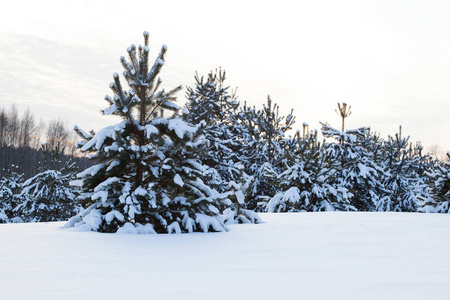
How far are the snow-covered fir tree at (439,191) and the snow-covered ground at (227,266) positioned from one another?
23.8ft

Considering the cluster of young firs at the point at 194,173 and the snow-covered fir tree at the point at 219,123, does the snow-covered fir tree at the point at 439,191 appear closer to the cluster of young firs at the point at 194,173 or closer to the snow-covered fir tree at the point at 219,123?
the cluster of young firs at the point at 194,173

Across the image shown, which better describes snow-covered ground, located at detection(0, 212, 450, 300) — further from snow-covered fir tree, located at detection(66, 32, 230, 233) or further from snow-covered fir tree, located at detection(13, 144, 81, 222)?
snow-covered fir tree, located at detection(13, 144, 81, 222)

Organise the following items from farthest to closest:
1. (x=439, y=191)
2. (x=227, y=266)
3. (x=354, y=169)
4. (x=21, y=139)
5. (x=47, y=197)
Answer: (x=21, y=139) → (x=354, y=169) → (x=47, y=197) → (x=439, y=191) → (x=227, y=266)

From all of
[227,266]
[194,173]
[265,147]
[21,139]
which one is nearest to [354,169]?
[265,147]

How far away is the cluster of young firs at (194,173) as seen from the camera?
6340mm

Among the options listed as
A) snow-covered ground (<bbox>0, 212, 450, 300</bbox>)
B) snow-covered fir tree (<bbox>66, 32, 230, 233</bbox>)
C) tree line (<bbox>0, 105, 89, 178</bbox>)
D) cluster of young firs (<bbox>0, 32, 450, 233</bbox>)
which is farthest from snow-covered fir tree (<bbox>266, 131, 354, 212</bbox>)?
tree line (<bbox>0, 105, 89, 178</bbox>)

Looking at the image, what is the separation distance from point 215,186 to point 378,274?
1774cm

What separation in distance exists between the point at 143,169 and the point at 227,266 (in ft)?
11.9

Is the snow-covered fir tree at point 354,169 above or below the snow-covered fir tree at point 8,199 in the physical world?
above

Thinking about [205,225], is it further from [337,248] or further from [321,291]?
[321,291]

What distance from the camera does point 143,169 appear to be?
263 inches

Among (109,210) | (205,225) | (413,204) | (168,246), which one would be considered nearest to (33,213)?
(109,210)

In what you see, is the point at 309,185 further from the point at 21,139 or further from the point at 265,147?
the point at 21,139

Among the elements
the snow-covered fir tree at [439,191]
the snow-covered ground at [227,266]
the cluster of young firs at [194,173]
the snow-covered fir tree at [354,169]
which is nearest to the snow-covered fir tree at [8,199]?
the cluster of young firs at [194,173]
